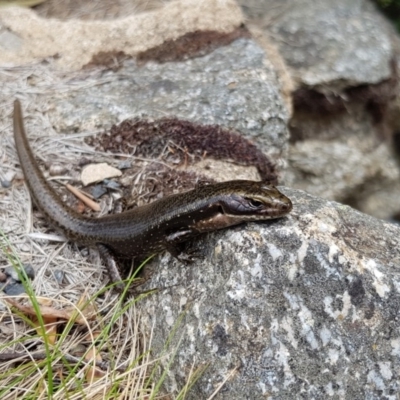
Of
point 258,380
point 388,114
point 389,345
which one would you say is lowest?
point 388,114

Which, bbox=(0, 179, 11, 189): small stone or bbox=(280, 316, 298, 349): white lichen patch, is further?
bbox=(0, 179, 11, 189): small stone

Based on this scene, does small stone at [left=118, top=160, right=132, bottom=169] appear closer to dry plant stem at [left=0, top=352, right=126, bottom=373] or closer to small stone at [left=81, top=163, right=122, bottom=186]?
small stone at [left=81, top=163, right=122, bottom=186]

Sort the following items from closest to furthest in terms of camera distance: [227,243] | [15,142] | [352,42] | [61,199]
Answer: [227,243], [61,199], [15,142], [352,42]

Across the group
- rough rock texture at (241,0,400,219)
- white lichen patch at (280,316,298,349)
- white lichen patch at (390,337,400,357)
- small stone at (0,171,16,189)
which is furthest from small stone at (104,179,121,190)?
rough rock texture at (241,0,400,219)

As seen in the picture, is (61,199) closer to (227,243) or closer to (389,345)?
(227,243)

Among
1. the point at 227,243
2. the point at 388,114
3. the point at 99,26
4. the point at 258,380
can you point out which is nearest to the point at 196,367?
the point at 258,380

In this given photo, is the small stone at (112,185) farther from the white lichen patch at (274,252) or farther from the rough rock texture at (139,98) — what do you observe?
the white lichen patch at (274,252)

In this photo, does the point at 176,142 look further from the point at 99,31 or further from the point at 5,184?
the point at 99,31
